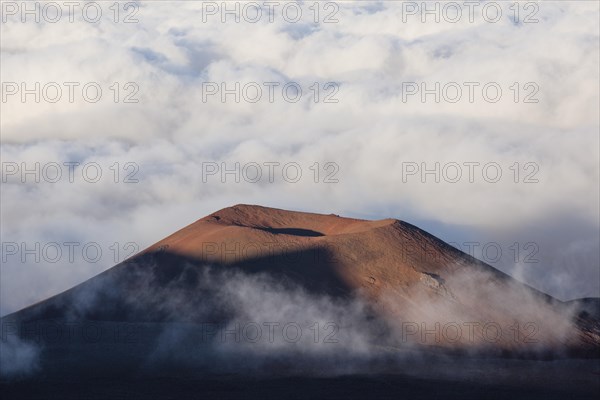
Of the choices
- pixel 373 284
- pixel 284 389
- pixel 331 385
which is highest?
pixel 373 284

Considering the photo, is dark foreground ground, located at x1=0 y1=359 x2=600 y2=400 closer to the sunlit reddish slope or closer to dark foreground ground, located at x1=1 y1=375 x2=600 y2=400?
dark foreground ground, located at x1=1 y1=375 x2=600 y2=400

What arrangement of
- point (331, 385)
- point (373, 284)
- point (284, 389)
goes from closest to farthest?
1. point (284, 389)
2. point (331, 385)
3. point (373, 284)

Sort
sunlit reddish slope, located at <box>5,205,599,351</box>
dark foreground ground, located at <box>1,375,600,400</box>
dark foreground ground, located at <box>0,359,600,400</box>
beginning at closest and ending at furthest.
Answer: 1. dark foreground ground, located at <box>1,375,600,400</box>
2. dark foreground ground, located at <box>0,359,600,400</box>
3. sunlit reddish slope, located at <box>5,205,599,351</box>

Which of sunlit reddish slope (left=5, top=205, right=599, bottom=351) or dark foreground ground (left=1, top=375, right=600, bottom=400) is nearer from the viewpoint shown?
dark foreground ground (left=1, top=375, right=600, bottom=400)

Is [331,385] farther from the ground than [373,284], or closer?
closer

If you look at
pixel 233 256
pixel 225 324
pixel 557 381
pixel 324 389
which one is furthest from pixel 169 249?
pixel 557 381

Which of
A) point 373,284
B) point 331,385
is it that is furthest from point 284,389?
point 373,284

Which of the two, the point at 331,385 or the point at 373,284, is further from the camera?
the point at 373,284

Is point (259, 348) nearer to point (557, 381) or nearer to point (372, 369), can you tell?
point (372, 369)

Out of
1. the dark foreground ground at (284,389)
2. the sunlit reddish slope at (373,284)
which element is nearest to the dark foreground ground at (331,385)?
the dark foreground ground at (284,389)

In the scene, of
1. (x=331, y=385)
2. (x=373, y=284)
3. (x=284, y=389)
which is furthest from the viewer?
(x=373, y=284)

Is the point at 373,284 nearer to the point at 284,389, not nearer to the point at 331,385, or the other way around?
the point at 331,385

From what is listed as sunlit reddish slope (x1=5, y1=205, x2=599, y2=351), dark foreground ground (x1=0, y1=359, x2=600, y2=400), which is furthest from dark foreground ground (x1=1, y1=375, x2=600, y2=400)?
sunlit reddish slope (x1=5, y1=205, x2=599, y2=351)
